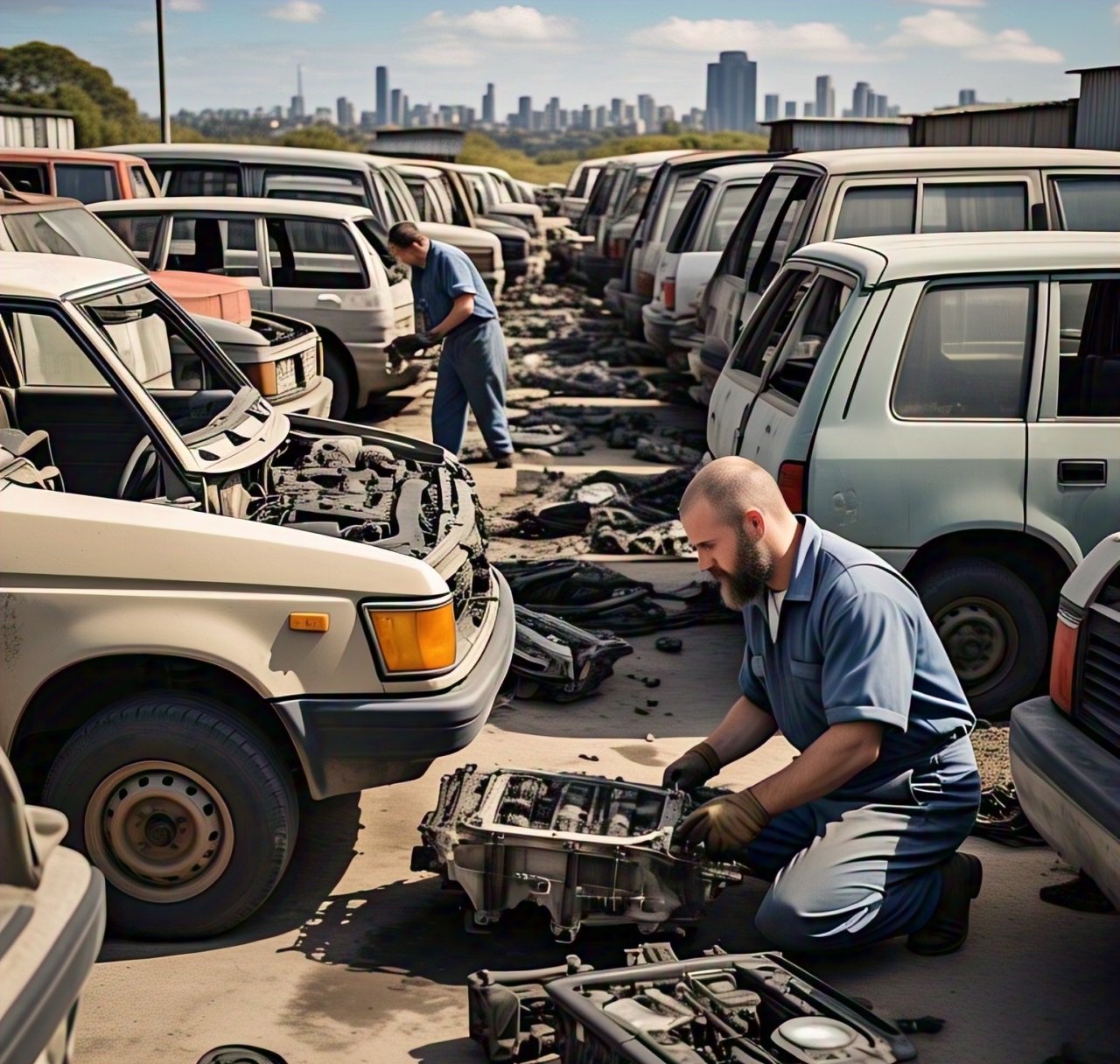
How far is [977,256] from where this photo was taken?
607cm

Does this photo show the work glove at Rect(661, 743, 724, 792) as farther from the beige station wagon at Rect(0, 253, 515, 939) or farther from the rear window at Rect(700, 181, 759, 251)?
the rear window at Rect(700, 181, 759, 251)

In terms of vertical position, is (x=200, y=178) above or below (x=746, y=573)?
above

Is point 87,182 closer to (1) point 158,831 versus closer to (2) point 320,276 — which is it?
(2) point 320,276

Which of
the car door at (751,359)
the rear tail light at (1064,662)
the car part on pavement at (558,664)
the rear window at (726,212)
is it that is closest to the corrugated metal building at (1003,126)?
the rear window at (726,212)

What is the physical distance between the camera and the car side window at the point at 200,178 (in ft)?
46.8

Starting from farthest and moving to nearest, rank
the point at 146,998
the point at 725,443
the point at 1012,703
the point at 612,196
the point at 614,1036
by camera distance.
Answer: the point at 612,196
the point at 725,443
the point at 1012,703
the point at 146,998
the point at 614,1036

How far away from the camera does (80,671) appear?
4379 mm

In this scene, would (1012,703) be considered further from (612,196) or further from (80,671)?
(612,196)

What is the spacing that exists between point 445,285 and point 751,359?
12.6 feet

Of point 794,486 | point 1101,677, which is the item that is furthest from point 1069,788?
point 794,486

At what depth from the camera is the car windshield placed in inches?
377

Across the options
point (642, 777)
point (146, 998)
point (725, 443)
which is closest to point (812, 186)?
point (725, 443)

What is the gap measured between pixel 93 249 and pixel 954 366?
6374 mm

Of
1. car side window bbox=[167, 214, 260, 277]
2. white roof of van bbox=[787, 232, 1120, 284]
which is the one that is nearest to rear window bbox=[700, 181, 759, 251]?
car side window bbox=[167, 214, 260, 277]
